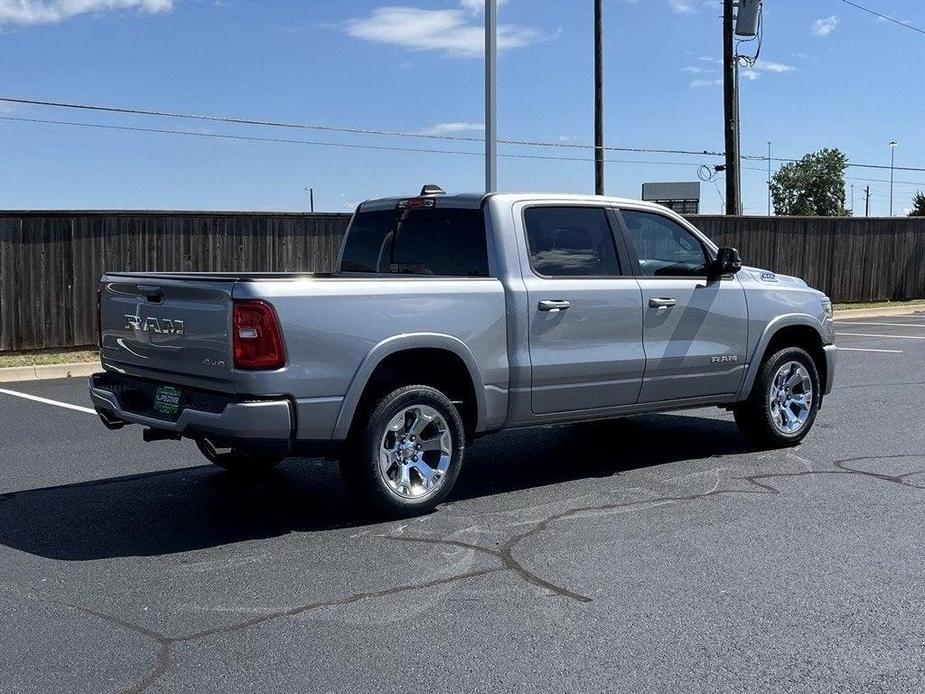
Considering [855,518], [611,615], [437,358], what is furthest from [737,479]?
[611,615]

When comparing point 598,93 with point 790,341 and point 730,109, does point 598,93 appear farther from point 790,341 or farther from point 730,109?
point 790,341

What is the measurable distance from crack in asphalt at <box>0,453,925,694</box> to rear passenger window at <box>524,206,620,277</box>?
1.60 m

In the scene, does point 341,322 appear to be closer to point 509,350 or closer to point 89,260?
point 509,350

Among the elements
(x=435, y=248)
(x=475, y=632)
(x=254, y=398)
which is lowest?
(x=475, y=632)

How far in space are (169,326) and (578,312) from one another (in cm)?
263

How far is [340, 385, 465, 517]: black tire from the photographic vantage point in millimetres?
6031

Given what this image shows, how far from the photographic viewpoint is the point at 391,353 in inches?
238

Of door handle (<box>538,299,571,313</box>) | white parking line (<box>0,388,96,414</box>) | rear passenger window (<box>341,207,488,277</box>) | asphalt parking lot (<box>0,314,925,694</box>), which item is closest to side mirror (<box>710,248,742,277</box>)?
asphalt parking lot (<box>0,314,925,694</box>)

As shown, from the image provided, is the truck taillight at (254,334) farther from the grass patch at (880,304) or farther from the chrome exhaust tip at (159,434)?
the grass patch at (880,304)

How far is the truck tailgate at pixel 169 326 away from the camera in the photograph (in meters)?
5.66

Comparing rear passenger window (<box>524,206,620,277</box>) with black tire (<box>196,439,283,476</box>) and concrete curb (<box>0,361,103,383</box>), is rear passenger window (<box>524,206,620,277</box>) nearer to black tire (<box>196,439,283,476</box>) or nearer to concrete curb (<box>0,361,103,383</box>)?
black tire (<box>196,439,283,476</box>)

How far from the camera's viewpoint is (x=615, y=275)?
7.25 m

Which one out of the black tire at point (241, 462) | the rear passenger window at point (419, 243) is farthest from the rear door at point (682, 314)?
the black tire at point (241, 462)

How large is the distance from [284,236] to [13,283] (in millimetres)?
4110
